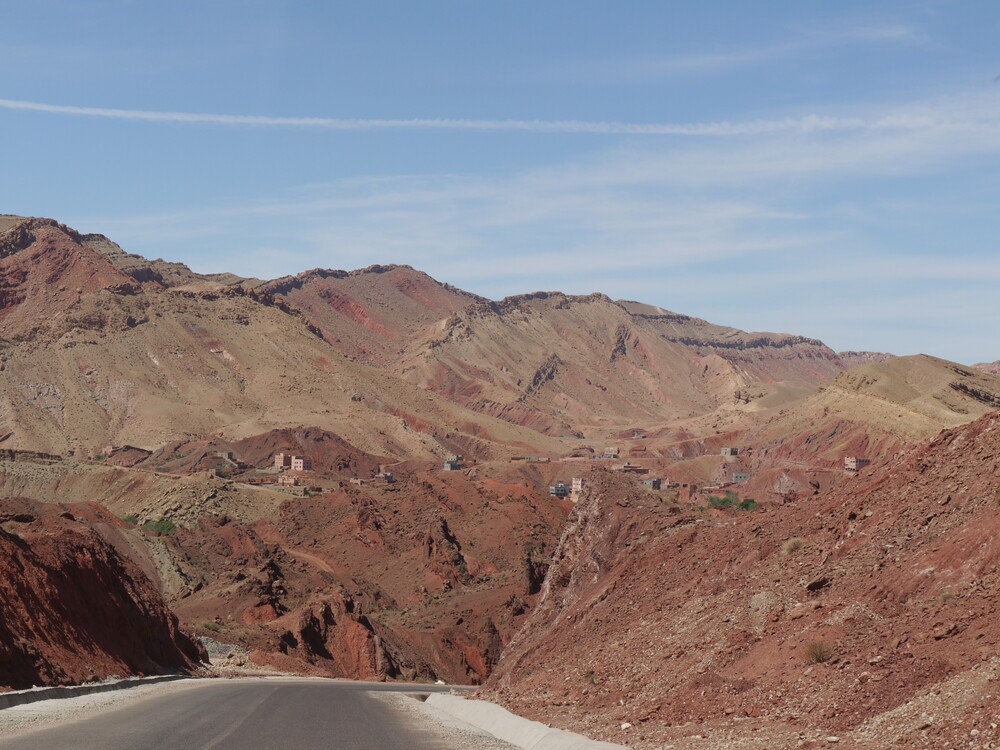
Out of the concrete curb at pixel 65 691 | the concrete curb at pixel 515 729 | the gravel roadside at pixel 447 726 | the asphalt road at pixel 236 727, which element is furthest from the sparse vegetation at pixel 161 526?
the concrete curb at pixel 515 729

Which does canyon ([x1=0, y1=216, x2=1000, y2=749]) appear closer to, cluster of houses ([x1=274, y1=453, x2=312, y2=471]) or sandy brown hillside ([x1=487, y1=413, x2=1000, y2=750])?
sandy brown hillside ([x1=487, y1=413, x2=1000, y2=750])

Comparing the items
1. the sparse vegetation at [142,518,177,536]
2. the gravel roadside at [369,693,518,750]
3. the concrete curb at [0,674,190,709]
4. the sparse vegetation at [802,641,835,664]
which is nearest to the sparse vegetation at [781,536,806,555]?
the sparse vegetation at [802,641,835,664]

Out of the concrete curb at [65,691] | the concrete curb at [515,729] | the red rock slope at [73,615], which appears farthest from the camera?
the red rock slope at [73,615]

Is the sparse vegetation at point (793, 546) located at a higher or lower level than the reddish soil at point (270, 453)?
lower

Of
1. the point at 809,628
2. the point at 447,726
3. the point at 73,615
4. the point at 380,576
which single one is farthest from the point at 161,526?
the point at 809,628

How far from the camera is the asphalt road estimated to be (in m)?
21.8

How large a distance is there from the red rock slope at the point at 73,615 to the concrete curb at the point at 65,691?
3.49 ft

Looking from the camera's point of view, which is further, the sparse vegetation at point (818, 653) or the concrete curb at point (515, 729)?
the concrete curb at point (515, 729)

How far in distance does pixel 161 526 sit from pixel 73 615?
67523mm

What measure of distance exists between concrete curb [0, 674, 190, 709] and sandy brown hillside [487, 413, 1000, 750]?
11.3m

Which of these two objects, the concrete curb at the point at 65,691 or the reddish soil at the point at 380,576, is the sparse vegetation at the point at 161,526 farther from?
the concrete curb at the point at 65,691

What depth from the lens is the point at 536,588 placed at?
8069cm

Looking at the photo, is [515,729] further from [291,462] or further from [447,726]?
[291,462]

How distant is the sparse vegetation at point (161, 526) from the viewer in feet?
352
